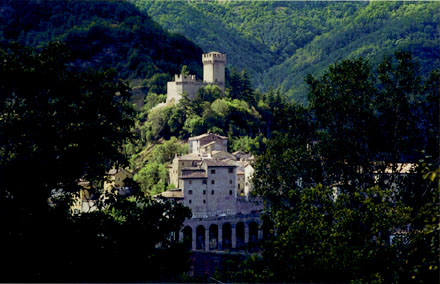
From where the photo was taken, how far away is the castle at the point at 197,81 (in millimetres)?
92500

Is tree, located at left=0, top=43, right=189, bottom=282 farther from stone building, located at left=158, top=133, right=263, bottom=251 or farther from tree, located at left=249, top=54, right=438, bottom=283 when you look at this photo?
stone building, located at left=158, top=133, right=263, bottom=251

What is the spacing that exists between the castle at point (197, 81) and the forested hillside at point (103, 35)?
58.0ft

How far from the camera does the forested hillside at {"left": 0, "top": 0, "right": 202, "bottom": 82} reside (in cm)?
12412

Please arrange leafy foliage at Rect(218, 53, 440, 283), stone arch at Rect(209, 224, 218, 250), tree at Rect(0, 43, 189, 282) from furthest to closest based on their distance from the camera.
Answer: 1. stone arch at Rect(209, 224, 218, 250)
2. leafy foliage at Rect(218, 53, 440, 283)
3. tree at Rect(0, 43, 189, 282)

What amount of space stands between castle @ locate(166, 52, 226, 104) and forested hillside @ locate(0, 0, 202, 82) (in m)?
17.7

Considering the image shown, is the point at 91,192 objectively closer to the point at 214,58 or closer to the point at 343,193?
the point at 343,193

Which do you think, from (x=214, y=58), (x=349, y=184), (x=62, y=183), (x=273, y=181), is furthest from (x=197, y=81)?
(x=62, y=183)

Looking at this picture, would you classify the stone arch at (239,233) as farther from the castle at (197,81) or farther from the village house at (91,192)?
the castle at (197,81)

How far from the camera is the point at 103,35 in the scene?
437 feet

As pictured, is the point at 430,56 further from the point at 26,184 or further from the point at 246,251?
the point at 26,184

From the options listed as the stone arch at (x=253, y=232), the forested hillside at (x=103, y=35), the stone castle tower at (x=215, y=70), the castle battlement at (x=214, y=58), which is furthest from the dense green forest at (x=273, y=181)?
the forested hillside at (x=103, y=35)

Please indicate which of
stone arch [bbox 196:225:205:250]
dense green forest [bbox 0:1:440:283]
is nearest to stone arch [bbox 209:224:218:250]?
stone arch [bbox 196:225:205:250]

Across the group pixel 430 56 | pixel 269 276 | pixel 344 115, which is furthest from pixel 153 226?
pixel 430 56

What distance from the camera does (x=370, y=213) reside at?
26906mm
